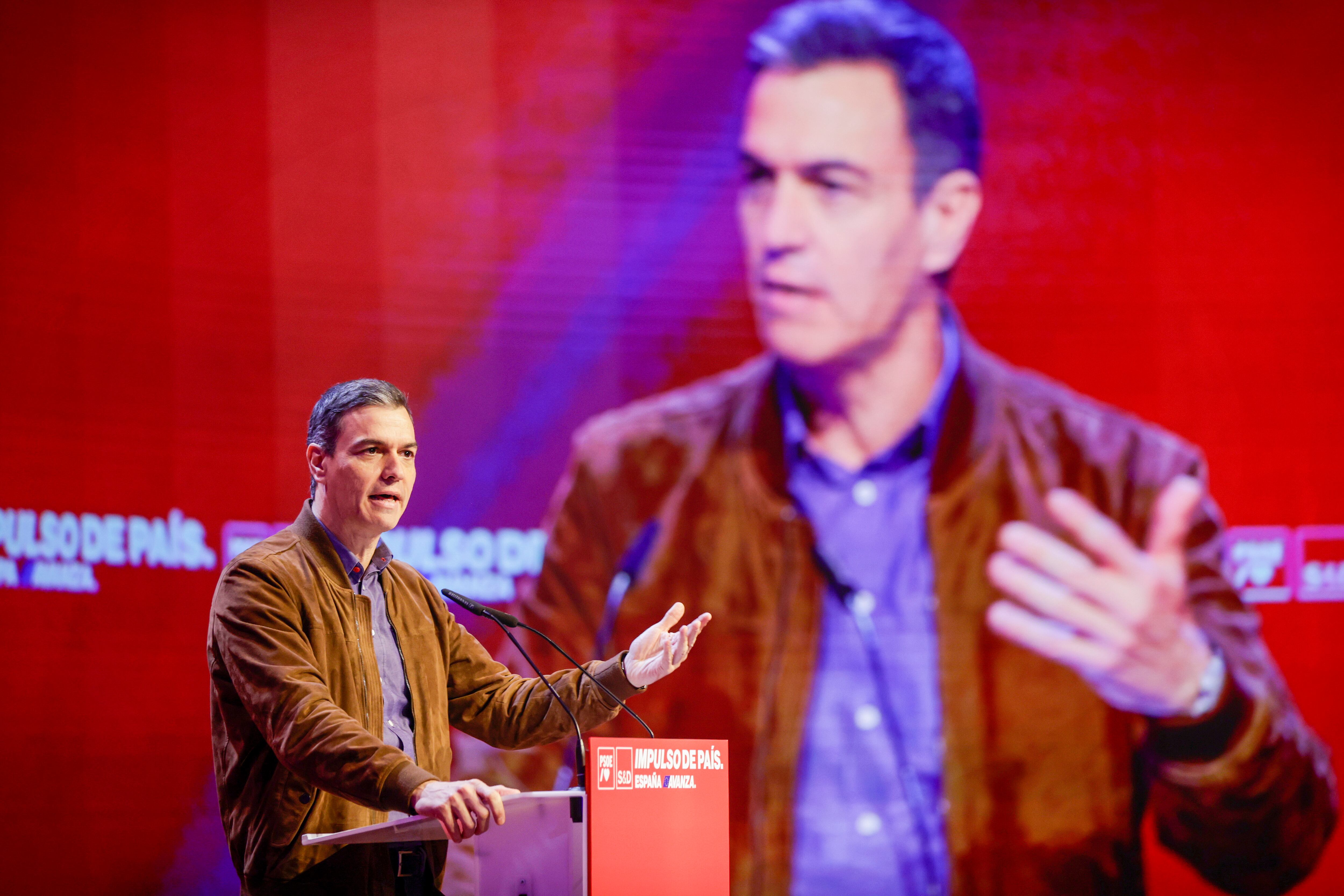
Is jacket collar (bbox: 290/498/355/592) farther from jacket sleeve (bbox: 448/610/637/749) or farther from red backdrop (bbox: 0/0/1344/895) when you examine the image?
red backdrop (bbox: 0/0/1344/895)

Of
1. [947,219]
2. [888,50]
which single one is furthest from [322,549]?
[888,50]

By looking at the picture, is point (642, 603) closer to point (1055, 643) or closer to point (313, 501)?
point (1055, 643)

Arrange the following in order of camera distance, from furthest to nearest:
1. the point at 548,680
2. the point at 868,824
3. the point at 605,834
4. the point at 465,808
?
the point at 868,824
the point at 548,680
the point at 605,834
the point at 465,808

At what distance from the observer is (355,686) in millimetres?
2029

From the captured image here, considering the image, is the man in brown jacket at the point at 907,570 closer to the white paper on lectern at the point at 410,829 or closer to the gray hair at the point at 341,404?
the gray hair at the point at 341,404

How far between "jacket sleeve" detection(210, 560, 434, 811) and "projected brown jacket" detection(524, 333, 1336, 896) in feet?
7.48

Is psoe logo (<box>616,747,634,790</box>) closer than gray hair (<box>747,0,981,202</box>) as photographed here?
Yes

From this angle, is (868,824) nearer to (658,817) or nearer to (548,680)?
(548,680)

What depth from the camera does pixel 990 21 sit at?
464cm

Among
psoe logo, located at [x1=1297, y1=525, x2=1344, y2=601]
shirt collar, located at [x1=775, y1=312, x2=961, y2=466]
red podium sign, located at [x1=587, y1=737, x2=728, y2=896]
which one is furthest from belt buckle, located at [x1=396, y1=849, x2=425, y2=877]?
psoe logo, located at [x1=1297, y1=525, x2=1344, y2=601]

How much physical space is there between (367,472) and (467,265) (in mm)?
2338

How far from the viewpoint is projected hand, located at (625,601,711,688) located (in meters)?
2.06

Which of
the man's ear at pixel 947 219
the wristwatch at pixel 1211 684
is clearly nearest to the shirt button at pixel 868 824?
the wristwatch at pixel 1211 684

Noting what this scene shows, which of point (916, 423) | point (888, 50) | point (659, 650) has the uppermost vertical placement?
point (888, 50)
